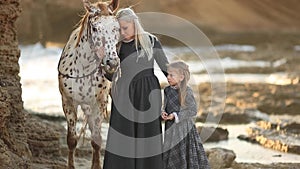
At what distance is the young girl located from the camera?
15.1ft

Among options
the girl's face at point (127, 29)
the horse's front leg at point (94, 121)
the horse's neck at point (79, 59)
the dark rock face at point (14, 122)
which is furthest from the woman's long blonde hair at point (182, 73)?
the dark rock face at point (14, 122)

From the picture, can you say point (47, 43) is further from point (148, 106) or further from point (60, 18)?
point (148, 106)

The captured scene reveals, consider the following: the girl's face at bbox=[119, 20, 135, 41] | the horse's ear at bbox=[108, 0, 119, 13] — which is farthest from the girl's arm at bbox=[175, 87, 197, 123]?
the horse's ear at bbox=[108, 0, 119, 13]

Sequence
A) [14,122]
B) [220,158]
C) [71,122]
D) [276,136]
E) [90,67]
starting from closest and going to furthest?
[90,67] → [71,122] → [14,122] → [220,158] → [276,136]

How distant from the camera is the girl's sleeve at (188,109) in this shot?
4.60 metres

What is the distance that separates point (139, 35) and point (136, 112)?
20.5 inches

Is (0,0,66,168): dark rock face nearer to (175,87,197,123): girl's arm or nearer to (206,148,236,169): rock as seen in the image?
(175,87,197,123): girl's arm

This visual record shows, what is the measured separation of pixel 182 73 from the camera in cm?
460

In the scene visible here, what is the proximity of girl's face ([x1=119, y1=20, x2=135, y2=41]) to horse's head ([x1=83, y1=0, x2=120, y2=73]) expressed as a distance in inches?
1.3

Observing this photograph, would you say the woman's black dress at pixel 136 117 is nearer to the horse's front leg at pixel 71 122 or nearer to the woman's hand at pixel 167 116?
the woman's hand at pixel 167 116

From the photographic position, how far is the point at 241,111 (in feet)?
30.4

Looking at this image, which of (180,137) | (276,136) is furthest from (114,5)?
(276,136)

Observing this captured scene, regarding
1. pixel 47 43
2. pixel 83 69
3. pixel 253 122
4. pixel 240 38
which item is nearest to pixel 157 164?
pixel 83 69

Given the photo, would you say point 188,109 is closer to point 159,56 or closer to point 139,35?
point 159,56
